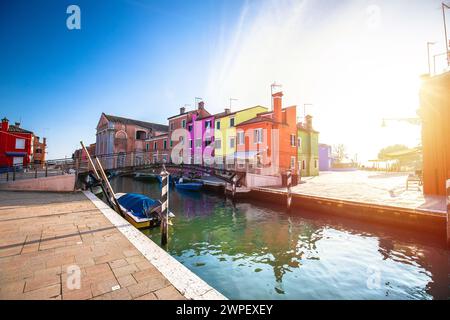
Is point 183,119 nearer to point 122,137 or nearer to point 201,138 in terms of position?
point 201,138

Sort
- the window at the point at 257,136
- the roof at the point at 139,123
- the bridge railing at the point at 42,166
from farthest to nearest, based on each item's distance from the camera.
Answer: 1. the roof at the point at 139,123
2. the window at the point at 257,136
3. the bridge railing at the point at 42,166

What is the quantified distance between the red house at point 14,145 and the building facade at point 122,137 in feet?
35.4

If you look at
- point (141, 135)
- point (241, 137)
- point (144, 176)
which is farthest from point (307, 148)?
point (141, 135)

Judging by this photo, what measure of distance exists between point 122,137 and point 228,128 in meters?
25.1

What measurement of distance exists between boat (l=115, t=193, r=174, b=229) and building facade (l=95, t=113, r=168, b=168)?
30.8m

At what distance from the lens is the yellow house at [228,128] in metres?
27.8

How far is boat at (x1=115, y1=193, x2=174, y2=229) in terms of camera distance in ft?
28.8

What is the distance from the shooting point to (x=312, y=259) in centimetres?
605

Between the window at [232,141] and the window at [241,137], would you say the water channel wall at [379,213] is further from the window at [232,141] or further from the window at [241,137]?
the window at [232,141]

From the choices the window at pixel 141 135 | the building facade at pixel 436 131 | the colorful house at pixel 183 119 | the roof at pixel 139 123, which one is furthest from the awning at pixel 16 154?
the building facade at pixel 436 131
